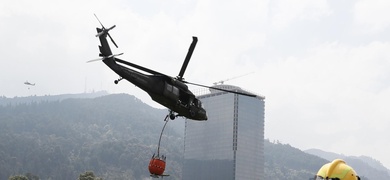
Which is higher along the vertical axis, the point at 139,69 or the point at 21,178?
the point at 139,69

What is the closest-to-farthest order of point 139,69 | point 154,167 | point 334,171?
point 334,171 < point 154,167 < point 139,69

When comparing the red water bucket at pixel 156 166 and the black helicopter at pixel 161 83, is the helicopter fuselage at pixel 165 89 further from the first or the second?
the red water bucket at pixel 156 166

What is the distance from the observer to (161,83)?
38.6m

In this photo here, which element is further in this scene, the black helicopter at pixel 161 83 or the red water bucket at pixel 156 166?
the black helicopter at pixel 161 83

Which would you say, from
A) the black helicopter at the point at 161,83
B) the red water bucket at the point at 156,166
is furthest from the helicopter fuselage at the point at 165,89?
the red water bucket at the point at 156,166

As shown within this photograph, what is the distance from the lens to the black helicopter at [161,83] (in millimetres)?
36656

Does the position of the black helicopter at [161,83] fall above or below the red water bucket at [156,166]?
above

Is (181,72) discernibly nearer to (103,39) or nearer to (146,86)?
(146,86)

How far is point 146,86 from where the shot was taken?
125ft

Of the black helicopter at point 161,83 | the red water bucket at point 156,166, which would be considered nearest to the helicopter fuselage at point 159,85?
the black helicopter at point 161,83

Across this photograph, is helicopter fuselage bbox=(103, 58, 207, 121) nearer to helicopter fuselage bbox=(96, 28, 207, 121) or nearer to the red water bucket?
helicopter fuselage bbox=(96, 28, 207, 121)

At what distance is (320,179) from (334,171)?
95 cm

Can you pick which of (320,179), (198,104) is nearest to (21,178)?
(198,104)

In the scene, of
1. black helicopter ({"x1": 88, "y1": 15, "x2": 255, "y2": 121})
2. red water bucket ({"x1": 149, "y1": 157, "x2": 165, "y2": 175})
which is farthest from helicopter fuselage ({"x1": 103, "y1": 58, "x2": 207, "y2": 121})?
red water bucket ({"x1": 149, "y1": 157, "x2": 165, "y2": 175})
